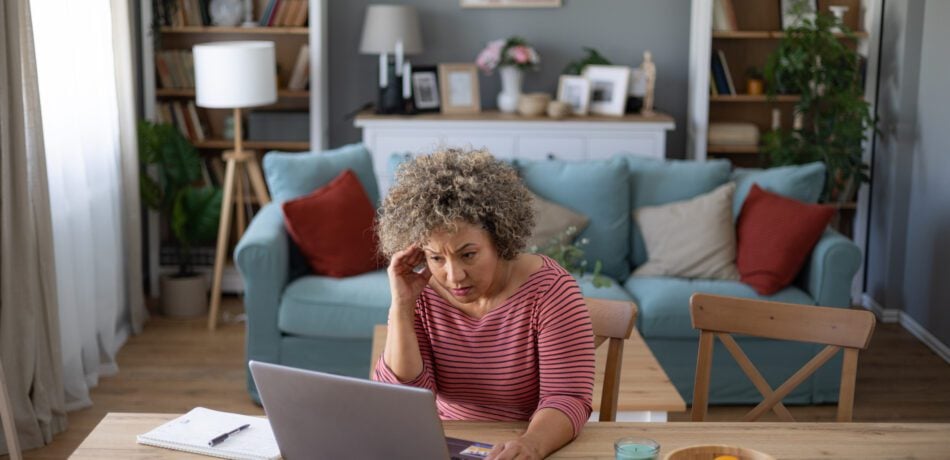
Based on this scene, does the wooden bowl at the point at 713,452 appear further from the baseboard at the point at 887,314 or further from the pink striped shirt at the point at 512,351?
the baseboard at the point at 887,314

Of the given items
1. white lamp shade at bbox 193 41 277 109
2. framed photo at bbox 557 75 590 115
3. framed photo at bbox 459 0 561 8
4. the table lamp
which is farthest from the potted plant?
framed photo at bbox 557 75 590 115

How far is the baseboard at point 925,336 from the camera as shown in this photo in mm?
4914

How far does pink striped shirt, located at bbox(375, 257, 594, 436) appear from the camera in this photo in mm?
2080

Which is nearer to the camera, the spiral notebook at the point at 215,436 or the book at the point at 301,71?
the spiral notebook at the point at 215,436

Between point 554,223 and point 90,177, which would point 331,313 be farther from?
point 90,177

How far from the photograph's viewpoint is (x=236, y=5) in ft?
18.7

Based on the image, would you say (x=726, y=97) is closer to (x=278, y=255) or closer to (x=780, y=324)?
(x=278, y=255)

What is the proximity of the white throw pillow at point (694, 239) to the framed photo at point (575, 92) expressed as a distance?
1.22 meters

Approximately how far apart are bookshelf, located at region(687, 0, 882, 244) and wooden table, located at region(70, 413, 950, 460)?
12.3 ft

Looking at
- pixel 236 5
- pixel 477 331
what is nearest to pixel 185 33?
pixel 236 5

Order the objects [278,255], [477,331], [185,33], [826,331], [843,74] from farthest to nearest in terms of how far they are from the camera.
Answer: [185,33]
[843,74]
[278,255]
[826,331]
[477,331]

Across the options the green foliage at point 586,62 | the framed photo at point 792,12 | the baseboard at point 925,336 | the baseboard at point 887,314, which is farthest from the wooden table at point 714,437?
the green foliage at point 586,62

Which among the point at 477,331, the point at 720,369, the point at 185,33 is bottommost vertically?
the point at 720,369

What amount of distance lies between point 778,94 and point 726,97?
26 cm
